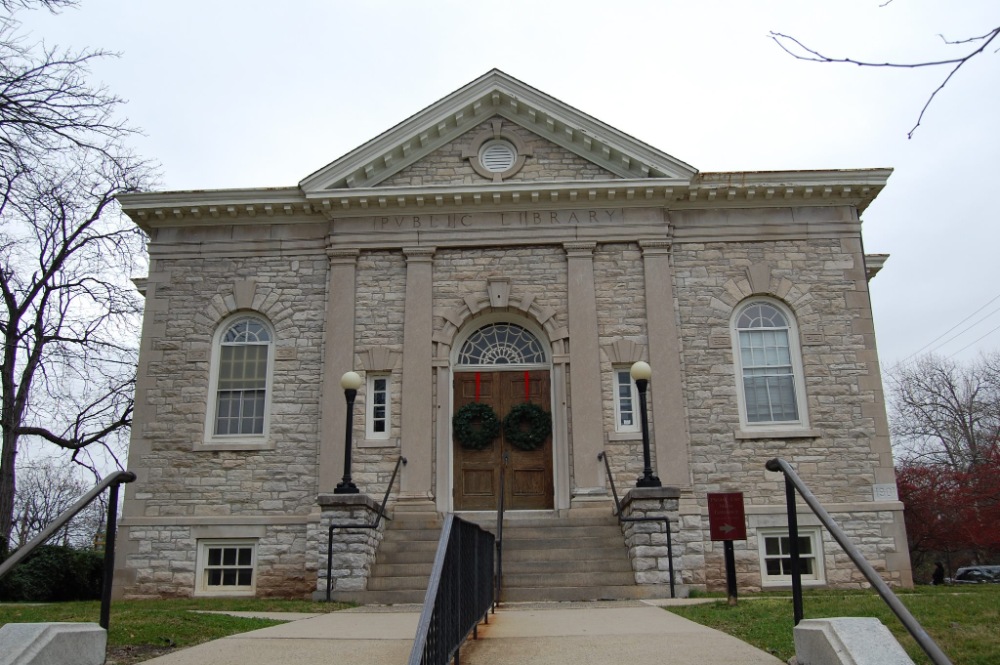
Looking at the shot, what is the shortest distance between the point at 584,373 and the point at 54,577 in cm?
1013

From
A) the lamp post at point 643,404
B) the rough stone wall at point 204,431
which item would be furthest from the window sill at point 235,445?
the lamp post at point 643,404

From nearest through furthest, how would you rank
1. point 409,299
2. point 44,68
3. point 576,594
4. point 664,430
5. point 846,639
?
point 846,639
point 44,68
point 576,594
point 664,430
point 409,299

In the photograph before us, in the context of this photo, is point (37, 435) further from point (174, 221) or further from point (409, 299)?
point (409, 299)

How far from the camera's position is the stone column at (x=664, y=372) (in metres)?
13.8

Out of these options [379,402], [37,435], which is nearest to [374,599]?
[379,402]

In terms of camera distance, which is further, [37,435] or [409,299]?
[37,435]

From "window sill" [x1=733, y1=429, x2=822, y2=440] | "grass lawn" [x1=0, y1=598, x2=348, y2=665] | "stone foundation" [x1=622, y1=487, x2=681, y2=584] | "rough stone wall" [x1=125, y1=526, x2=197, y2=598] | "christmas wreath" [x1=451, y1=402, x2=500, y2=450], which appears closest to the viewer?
"grass lawn" [x1=0, y1=598, x2=348, y2=665]

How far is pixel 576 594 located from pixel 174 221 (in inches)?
397

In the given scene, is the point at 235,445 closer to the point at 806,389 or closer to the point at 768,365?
the point at 768,365

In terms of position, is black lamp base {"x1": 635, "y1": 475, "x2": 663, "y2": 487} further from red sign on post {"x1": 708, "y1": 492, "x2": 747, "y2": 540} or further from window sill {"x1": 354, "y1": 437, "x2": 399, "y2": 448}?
window sill {"x1": 354, "y1": 437, "x2": 399, "y2": 448}

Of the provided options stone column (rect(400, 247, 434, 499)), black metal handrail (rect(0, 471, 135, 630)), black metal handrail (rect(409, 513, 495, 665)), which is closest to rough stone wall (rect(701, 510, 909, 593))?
stone column (rect(400, 247, 434, 499))

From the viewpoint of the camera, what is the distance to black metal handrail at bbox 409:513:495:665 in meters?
3.84

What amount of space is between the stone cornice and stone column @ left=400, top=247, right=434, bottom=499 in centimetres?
105

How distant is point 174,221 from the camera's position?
15547 mm
